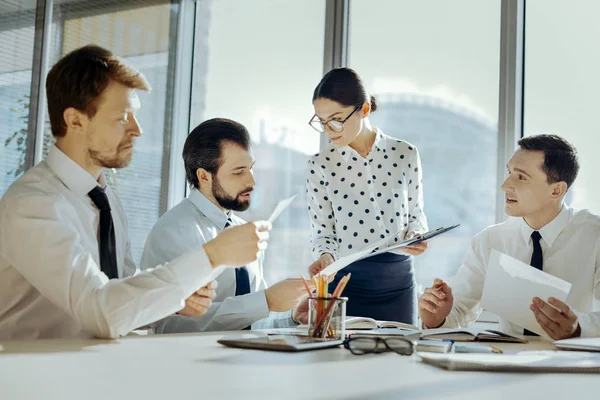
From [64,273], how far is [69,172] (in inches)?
13.6

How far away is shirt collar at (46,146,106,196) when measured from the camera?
173 cm

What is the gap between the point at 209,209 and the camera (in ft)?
7.95

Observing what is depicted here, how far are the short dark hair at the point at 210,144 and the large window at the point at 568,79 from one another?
1.75 meters

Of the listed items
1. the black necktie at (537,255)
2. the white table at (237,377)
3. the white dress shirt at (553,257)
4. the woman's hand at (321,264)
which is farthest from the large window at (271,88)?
the white table at (237,377)

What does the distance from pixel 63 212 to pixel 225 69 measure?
122 inches

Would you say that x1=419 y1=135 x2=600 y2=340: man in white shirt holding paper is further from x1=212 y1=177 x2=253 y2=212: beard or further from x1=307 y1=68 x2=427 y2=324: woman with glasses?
x1=212 y1=177 x2=253 y2=212: beard

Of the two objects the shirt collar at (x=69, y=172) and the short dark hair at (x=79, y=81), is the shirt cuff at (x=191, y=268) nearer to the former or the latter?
the shirt collar at (x=69, y=172)

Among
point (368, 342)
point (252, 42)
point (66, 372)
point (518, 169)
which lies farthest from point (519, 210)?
point (252, 42)

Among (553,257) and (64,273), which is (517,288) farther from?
(64,273)

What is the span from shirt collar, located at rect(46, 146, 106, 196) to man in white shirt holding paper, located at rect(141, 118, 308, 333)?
1.54ft

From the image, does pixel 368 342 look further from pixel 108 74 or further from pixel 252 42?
pixel 252 42

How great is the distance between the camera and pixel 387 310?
8.95 ft

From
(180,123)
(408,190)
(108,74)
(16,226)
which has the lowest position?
(16,226)

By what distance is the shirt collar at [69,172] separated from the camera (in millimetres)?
1733
